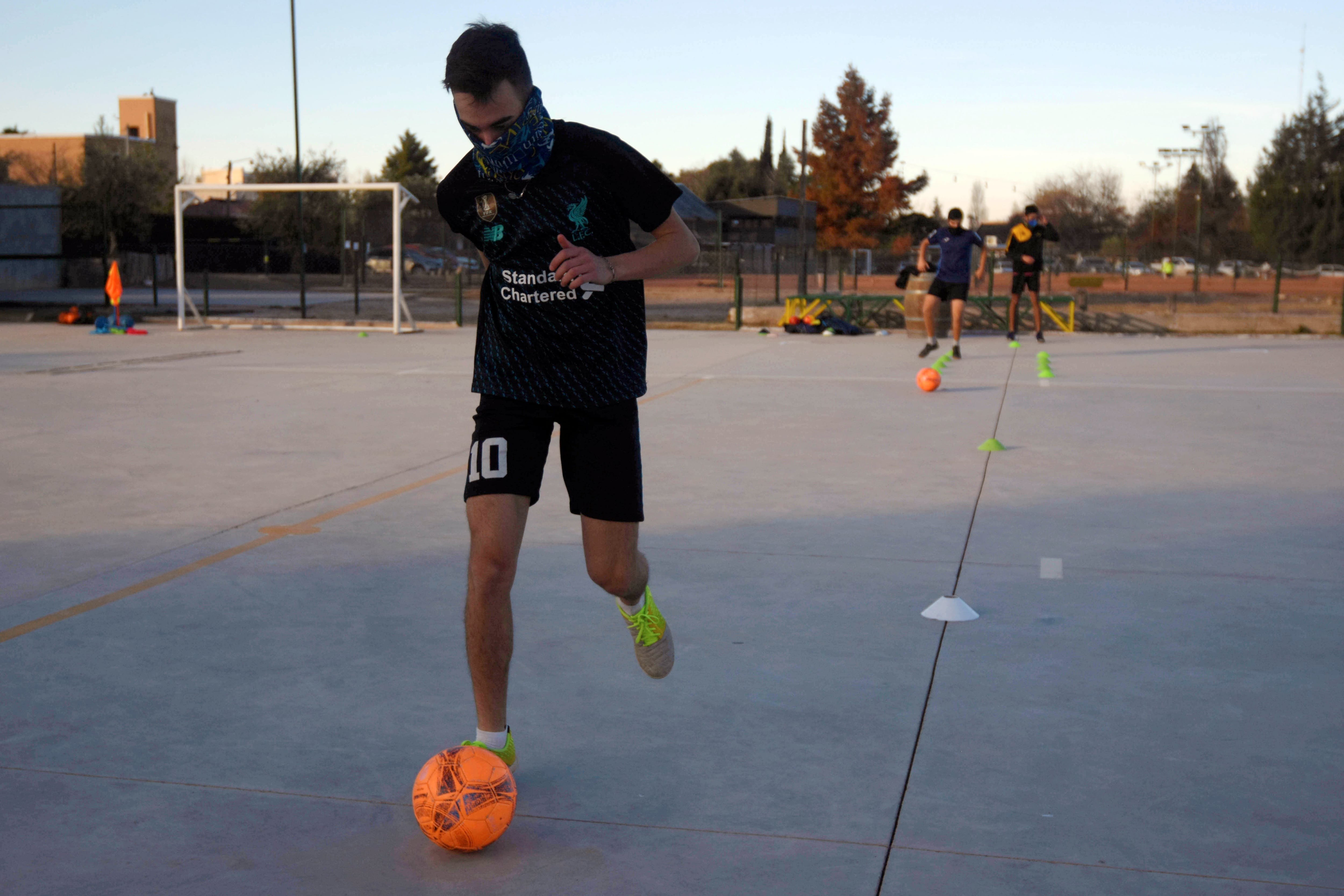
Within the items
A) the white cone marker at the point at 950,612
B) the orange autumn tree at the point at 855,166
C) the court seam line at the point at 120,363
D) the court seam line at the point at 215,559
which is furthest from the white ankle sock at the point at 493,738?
the orange autumn tree at the point at 855,166

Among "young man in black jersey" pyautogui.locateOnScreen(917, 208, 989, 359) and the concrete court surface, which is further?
"young man in black jersey" pyautogui.locateOnScreen(917, 208, 989, 359)

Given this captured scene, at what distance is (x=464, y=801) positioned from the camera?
2.94 m

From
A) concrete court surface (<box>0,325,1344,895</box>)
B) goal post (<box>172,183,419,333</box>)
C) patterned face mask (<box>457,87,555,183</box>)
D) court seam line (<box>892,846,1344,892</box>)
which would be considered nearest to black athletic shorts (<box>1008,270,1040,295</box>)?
goal post (<box>172,183,419,333</box>)

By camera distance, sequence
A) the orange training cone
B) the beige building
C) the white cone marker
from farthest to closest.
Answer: the beige building < the orange training cone < the white cone marker

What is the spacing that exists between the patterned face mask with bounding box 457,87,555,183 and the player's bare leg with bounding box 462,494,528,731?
0.83m

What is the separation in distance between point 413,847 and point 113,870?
2.13 feet

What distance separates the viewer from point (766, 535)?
20.7 ft

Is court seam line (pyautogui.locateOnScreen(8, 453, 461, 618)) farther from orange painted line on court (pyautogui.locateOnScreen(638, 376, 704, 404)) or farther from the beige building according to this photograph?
the beige building

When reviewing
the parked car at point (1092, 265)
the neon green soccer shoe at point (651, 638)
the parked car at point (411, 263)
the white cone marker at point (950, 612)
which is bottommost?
the white cone marker at point (950, 612)

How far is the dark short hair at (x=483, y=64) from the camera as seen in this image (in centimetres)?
308

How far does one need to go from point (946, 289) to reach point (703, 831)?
1374 centimetres

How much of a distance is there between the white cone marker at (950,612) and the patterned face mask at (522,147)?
2438mm

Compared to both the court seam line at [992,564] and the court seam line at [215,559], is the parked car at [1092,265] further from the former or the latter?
the court seam line at [992,564]

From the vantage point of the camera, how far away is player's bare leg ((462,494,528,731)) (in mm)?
3250
